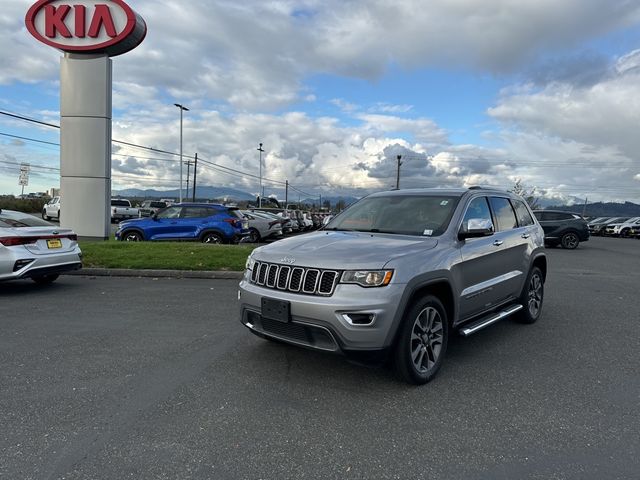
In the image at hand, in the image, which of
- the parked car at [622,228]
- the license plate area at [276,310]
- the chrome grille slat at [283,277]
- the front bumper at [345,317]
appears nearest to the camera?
the front bumper at [345,317]

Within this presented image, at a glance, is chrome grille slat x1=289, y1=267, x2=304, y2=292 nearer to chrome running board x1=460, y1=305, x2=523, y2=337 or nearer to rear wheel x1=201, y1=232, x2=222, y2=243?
chrome running board x1=460, y1=305, x2=523, y2=337

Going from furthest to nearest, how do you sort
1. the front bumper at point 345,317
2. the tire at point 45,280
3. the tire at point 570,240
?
1. the tire at point 570,240
2. the tire at point 45,280
3. the front bumper at point 345,317

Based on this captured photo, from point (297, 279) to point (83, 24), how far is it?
14274 mm

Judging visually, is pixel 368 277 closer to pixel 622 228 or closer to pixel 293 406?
pixel 293 406

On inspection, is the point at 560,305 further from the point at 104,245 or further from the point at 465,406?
the point at 104,245

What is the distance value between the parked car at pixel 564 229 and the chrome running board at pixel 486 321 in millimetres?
16791

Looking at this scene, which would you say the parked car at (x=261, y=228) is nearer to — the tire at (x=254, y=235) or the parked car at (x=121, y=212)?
the tire at (x=254, y=235)

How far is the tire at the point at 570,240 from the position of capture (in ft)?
68.1

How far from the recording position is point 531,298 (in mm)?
6281

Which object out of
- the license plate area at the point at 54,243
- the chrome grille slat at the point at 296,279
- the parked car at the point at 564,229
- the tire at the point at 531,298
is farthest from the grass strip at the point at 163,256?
the parked car at the point at 564,229

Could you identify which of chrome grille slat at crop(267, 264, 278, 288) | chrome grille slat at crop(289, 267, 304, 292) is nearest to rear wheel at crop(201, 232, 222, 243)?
chrome grille slat at crop(267, 264, 278, 288)

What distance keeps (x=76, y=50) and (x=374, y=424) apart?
15232 mm

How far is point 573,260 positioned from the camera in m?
15.4

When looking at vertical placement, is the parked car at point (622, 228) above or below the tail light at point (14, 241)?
above
